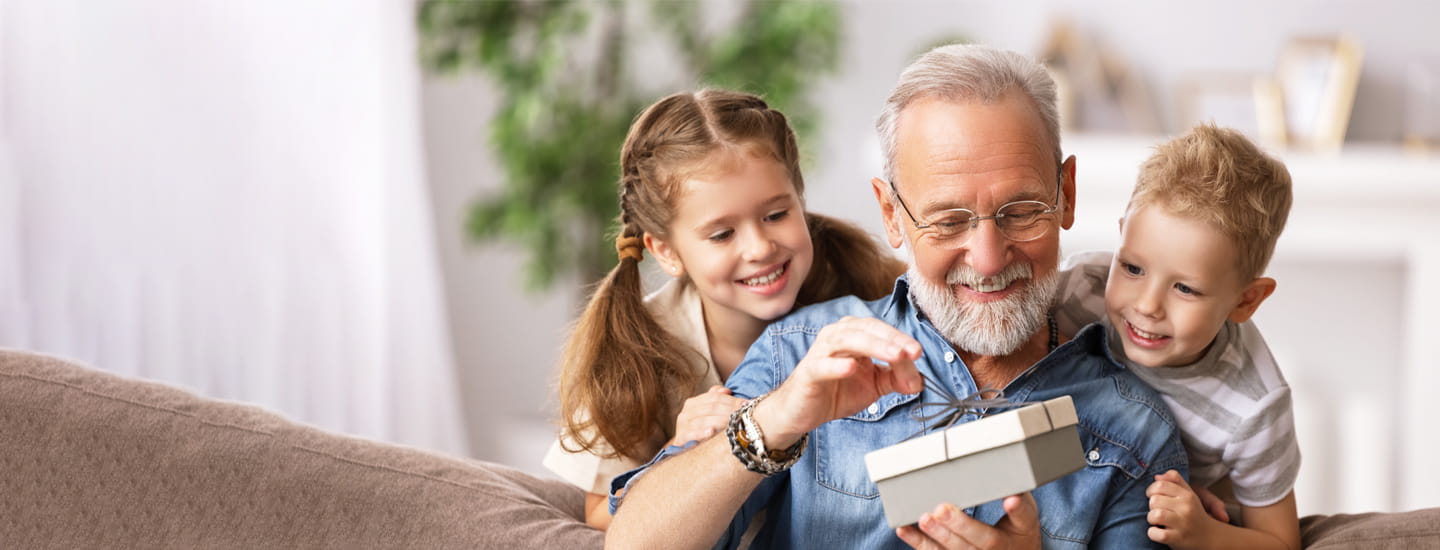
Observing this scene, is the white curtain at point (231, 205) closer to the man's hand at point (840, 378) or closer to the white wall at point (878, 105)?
the white wall at point (878, 105)

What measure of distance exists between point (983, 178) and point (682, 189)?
1.50 ft

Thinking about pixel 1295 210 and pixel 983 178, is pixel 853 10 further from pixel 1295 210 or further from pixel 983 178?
pixel 983 178

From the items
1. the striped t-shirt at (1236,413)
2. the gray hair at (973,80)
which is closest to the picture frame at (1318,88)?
the striped t-shirt at (1236,413)

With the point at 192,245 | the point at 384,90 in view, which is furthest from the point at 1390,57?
the point at 192,245

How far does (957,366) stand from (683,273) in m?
0.45

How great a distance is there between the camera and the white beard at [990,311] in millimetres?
1506

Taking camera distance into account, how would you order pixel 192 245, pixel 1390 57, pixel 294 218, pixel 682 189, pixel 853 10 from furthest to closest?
pixel 853 10
pixel 1390 57
pixel 294 218
pixel 192 245
pixel 682 189

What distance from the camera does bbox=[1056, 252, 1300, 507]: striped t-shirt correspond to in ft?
4.91

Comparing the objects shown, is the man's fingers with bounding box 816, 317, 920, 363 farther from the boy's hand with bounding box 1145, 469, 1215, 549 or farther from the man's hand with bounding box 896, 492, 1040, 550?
the boy's hand with bounding box 1145, 469, 1215, 549

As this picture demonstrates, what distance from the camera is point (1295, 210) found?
3.84 meters

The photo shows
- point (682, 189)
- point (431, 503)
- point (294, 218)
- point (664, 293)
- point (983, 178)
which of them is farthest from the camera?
point (294, 218)

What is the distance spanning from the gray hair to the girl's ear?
0.38 metres

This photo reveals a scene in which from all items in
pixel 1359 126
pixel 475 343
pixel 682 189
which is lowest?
pixel 475 343

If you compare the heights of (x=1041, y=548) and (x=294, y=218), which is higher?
(x=1041, y=548)
